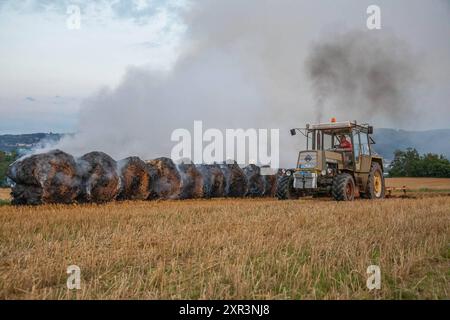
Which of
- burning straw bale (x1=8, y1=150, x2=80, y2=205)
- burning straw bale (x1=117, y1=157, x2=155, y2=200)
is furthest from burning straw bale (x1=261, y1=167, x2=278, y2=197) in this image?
burning straw bale (x1=8, y1=150, x2=80, y2=205)

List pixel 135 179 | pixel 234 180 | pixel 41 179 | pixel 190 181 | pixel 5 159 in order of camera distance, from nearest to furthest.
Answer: pixel 41 179 → pixel 135 179 → pixel 190 181 → pixel 234 180 → pixel 5 159

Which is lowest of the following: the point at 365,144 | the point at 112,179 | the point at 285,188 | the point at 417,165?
the point at 285,188

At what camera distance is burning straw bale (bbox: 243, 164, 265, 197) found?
1966 cm

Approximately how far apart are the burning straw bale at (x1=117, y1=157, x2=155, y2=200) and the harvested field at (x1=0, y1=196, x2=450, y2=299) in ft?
17.1

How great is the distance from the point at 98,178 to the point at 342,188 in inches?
300

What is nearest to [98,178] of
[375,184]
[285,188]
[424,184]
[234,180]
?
[285,188]

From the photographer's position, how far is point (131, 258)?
17.7 ft

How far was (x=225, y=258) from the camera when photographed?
5.14 m

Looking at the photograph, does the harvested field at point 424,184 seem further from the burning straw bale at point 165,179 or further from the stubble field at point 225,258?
the stubble field at point 225,258

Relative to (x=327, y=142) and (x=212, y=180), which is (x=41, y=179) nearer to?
(x=212, y=180)

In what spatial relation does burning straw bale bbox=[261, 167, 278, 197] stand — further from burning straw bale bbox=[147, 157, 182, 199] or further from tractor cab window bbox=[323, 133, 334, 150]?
burning straw bale bbox=[147, 157, 182, 199]

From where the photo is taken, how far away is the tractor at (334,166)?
1526 centimetres

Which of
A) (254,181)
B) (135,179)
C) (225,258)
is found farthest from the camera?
(254,181)

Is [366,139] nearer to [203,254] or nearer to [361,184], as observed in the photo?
[361,184]
